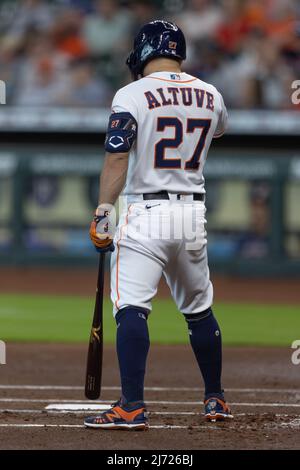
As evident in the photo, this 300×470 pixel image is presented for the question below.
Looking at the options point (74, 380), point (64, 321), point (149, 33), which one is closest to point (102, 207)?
point (149, 33)

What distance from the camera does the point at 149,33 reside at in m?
4.92

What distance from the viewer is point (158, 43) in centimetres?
491

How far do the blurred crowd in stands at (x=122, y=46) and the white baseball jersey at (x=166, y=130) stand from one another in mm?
14088

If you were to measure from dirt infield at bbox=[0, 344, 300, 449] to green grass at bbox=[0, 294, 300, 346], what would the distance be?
32.1 inches

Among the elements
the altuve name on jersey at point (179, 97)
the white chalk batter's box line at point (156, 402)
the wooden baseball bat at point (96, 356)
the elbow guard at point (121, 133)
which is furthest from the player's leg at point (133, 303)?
the white chalk batter's box line at point (156, 402)

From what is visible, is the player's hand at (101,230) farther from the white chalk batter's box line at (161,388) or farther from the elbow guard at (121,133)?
the white chalk batter's box line at (161,388)

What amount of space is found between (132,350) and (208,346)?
0.52 meters

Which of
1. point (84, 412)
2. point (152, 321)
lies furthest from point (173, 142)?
point (152, 321)

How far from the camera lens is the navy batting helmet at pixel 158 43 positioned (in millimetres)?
4914

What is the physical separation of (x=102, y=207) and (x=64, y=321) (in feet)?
23.0

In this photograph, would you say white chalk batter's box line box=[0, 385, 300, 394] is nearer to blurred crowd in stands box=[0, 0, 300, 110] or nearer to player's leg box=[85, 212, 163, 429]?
player's leg box=[85, 212, 163, 429]

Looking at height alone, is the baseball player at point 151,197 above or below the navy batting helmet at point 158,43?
below

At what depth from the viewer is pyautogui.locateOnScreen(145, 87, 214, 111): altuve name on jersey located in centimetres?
477

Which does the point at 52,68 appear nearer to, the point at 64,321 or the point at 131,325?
the point at 64,321
